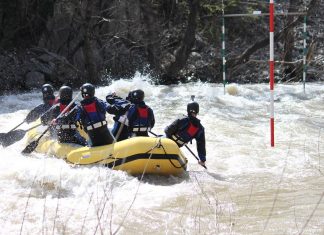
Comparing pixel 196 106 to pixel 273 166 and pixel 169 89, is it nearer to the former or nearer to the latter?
pixel 273 166

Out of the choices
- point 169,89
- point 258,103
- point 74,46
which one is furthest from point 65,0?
point 258,103

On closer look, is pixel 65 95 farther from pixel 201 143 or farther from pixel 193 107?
pixel 201 143

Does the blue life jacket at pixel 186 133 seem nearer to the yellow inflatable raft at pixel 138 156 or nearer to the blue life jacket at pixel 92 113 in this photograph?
the yellow inflatable raft at pixel 138 156

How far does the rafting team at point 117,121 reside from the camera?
5.66 m

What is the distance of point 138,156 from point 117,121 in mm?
853

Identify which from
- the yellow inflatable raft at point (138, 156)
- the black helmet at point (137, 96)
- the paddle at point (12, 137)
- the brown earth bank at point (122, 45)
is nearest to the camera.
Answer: the yellow inflatable raft at point (138, 156)

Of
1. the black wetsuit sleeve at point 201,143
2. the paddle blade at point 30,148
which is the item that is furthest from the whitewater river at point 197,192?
the black wetsuit sleeve at point 201,143

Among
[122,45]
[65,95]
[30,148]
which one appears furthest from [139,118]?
[122,45]

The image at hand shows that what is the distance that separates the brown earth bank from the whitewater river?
5.48m

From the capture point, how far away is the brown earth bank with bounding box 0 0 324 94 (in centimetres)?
1419

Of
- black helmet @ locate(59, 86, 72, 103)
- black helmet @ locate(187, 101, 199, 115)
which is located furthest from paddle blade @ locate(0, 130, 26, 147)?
black helmet @ locate(187, 101, 199, 115)

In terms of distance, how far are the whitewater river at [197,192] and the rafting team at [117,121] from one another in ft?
1.34

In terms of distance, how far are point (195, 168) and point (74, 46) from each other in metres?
9.62

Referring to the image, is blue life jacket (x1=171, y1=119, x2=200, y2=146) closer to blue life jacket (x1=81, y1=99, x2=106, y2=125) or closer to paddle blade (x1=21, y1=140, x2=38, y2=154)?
blue life jacket (x1=81, y1=99, x2=106, y2=125)
